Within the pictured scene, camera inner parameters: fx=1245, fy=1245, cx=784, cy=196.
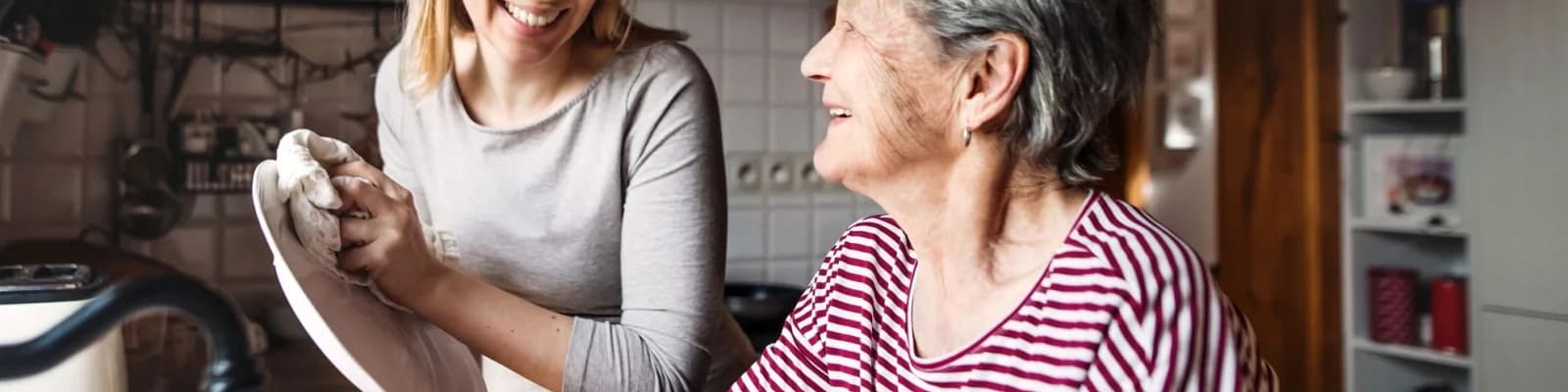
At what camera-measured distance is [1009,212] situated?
0.69 metres

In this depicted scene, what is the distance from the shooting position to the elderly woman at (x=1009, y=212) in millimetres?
604

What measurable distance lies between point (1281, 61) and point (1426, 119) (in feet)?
1.01

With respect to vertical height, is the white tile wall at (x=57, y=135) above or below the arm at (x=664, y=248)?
above

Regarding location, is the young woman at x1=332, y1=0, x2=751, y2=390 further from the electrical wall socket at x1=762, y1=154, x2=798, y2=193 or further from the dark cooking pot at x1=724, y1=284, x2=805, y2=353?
the electrical wall socket at x1=762, y1=154, x2=798, y2=193

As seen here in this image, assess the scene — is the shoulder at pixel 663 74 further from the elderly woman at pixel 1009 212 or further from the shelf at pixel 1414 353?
the shelf at pixel 1414 353

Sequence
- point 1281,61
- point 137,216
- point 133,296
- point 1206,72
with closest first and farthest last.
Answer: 1. point 133,296
2. point 137,216
3. point 1281,61
4. point 1206,72

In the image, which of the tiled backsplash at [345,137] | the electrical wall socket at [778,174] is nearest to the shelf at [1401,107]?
the tiled backsplash at [345,137]

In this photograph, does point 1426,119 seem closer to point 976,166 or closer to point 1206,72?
point 1206,72

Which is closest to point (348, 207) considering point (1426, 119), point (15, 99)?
point (15, 99)

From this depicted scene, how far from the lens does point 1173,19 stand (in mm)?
2621

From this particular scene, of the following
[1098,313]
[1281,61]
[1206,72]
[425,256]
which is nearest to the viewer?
[1098,313]

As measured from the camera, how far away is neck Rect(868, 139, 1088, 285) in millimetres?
677

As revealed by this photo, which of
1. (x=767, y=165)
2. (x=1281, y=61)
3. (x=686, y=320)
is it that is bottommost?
(x=686, y=320)

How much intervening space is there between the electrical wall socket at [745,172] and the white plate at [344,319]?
3.84 feet
